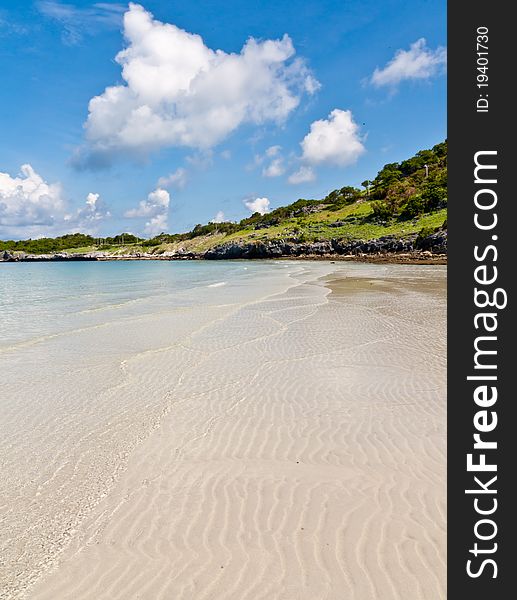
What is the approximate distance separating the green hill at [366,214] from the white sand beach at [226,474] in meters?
71.8

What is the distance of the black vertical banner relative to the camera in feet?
11.8

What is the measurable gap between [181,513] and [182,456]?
1.49 m

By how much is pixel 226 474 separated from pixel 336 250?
96.6 meters

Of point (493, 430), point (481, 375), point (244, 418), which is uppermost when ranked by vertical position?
point (481, 375)

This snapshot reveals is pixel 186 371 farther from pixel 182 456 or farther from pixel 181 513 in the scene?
pixel 181 513

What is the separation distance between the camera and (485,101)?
4156 mm

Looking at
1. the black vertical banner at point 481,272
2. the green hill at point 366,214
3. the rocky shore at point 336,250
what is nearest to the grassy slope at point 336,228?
the green hill at point 366,214

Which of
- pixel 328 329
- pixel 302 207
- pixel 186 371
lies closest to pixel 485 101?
pixel 186 371

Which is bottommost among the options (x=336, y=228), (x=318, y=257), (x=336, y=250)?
(x=318, y=257)

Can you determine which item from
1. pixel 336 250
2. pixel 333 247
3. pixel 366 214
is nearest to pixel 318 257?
pixel 333 247

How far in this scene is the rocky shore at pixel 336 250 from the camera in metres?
70.8

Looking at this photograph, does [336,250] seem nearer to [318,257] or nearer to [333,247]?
[333,247]

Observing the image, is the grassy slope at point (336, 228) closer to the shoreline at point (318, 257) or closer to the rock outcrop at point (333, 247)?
the rock outcrop at point (333, 247)

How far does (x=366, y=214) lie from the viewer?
110938mm
